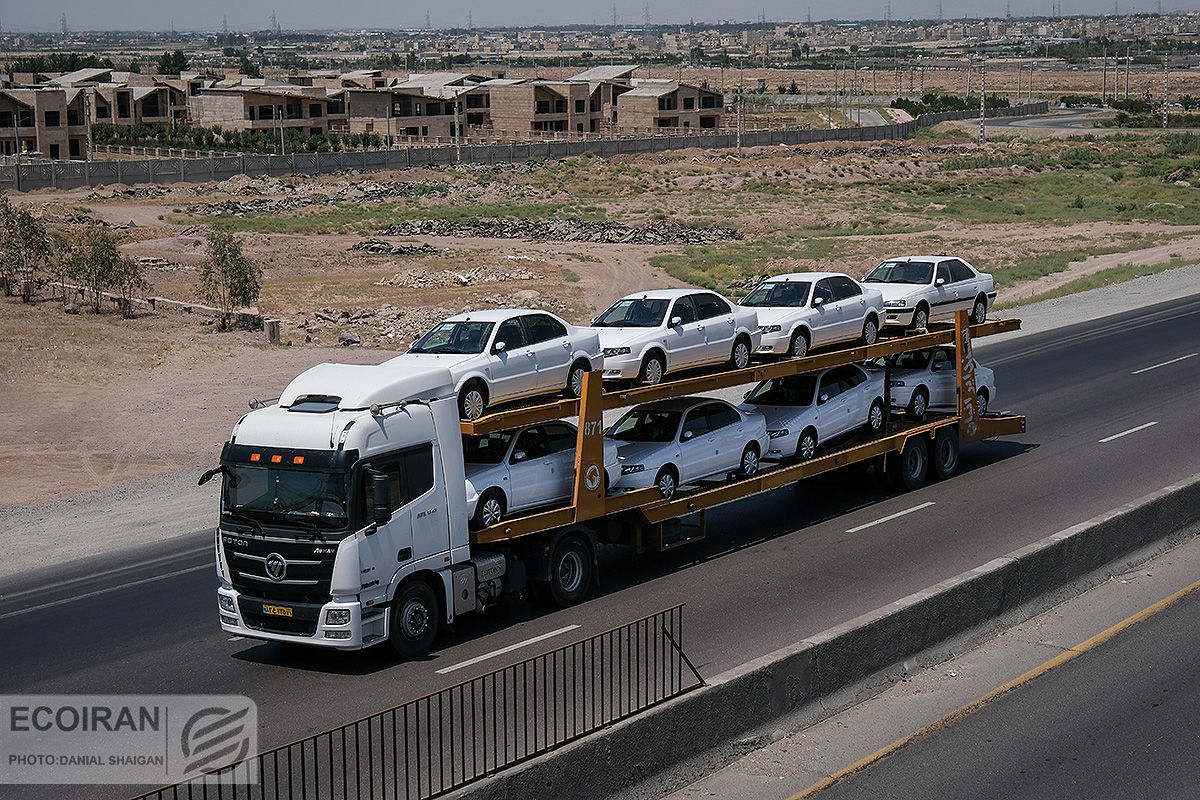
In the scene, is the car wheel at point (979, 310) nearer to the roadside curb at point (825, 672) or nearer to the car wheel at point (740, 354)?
the car wheel at point (740, 354)

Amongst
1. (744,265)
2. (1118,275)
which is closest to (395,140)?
(744,265)

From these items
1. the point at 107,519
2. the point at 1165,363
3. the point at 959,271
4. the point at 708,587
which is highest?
the point at 959,271

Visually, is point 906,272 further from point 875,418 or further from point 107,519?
point 107,519

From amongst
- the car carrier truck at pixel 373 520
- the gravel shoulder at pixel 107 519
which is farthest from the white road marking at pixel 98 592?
the car carrier truck at pixel 373 520

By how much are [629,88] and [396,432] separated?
138m

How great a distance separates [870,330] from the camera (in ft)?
74.5

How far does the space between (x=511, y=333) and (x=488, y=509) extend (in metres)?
2.71

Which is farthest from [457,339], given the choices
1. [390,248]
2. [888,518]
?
[390,248]

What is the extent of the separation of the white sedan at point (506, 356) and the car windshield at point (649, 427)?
1.06m

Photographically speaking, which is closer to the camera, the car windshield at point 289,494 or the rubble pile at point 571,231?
the car windshield at point 289,494

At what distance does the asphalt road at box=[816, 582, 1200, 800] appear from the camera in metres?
11.6

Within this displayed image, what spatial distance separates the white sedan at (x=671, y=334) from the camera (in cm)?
1869

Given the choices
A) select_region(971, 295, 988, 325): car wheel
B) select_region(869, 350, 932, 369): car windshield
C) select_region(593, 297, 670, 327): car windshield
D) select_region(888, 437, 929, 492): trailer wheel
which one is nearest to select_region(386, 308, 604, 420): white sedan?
select_region(593, 297, 670, 327): car windshield

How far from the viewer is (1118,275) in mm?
53375
